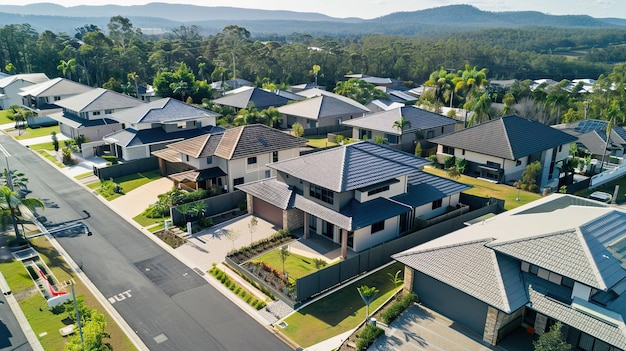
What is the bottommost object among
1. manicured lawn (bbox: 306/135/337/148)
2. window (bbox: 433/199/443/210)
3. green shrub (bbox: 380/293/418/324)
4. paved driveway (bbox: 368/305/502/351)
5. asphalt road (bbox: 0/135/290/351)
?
asphalt road (bbox: 0/135/290/351)

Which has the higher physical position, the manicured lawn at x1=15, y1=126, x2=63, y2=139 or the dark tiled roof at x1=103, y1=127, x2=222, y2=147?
the dark tiled roof at x1=103, y1=127, x2=222, y2=147

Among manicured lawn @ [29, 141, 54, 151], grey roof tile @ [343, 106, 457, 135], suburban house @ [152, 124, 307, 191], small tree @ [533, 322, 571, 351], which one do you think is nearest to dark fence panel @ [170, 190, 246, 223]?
suburban house @ [152, 124, 307, 191]

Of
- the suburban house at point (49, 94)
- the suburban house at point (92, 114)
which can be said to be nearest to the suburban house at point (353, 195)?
the suburban house at point (92, 114)

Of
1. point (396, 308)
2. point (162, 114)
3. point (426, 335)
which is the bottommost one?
point (426, 335)

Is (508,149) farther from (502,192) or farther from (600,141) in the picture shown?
(600,141)

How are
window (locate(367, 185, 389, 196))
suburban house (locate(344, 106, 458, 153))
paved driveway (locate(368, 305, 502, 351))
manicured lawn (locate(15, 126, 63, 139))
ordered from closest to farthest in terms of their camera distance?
paved driveway (locate(368, 305, 502, 351)), window (locate(367, 185, 389, 196)), suburban house (locate(344, 106, 458, 153)), manicured lawn (locate(15, 126, 63, 139))

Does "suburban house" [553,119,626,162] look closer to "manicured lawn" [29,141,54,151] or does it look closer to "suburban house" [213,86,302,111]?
"suburban house" [213,86,302,111]

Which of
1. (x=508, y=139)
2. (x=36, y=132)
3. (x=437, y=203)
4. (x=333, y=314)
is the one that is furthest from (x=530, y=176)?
(x=36, y=132)
